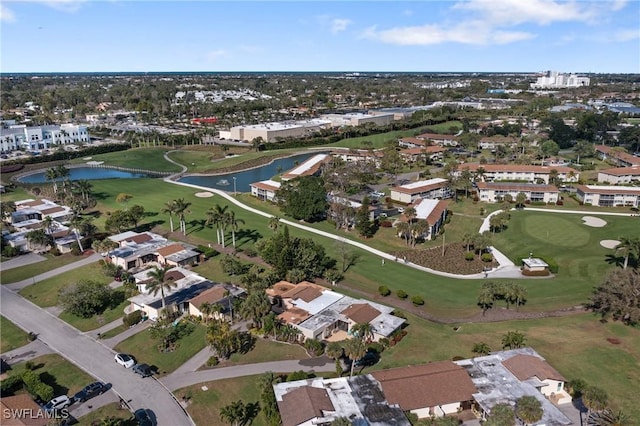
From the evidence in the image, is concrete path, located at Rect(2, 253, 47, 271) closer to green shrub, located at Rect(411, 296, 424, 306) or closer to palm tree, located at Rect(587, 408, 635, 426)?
green shrub, located at Rect(411, 296, 424, 306)

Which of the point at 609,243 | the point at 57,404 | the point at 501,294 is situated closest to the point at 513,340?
the point at 501,294

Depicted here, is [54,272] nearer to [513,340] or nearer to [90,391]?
[90,391]

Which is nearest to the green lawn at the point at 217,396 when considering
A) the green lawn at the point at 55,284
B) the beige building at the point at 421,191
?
the green lawn at the point at 55,284

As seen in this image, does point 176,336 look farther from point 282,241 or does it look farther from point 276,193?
point 276,193

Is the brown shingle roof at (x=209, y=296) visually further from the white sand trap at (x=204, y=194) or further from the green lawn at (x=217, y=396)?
the white sand trap at (x=204, y=194)

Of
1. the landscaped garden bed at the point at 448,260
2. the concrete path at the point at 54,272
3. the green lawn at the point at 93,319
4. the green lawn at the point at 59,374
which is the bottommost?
the green lawn at the point at 59,374

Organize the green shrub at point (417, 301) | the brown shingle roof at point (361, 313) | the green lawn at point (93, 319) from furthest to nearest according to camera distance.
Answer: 1. the green shrub at point (417, 301)
2. the green lawn at point (93, 319)
3. the brown shingle roof at point (361, 313)

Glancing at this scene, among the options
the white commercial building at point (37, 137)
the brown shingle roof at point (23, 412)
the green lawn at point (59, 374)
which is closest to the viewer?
the brown shingle roof at point (23, 412)
